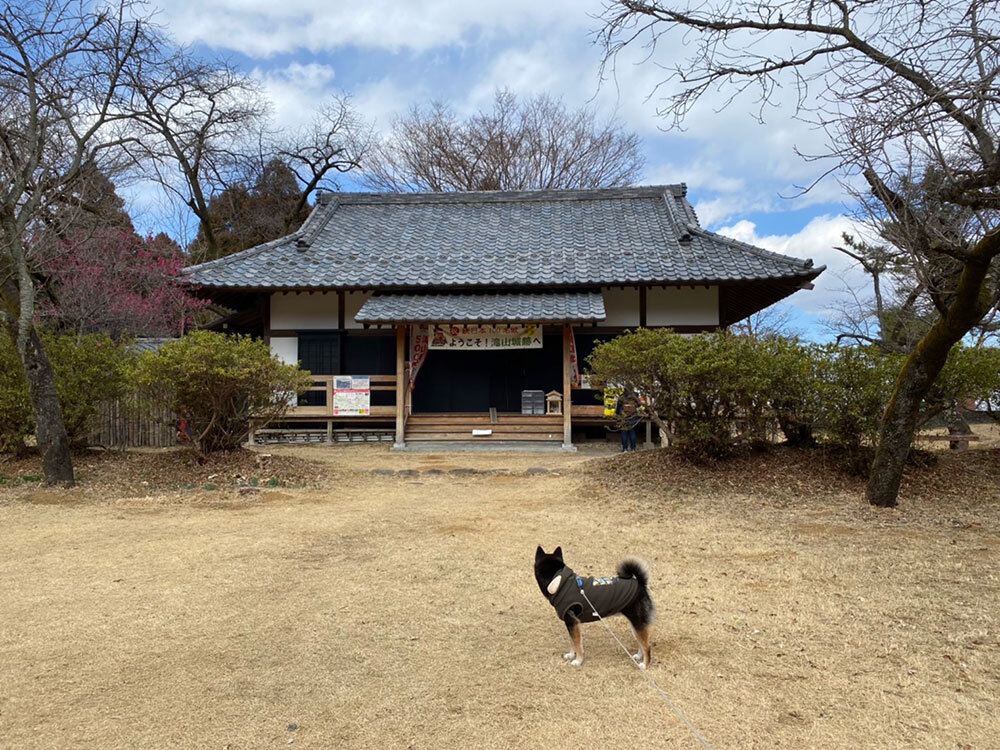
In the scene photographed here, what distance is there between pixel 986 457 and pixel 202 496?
10.5 metres

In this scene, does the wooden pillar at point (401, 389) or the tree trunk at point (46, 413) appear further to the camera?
the wooden pillar at point (401, 389)

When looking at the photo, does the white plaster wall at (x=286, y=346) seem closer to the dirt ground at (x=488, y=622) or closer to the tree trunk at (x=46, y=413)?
the tree trunk at (x=46, y=413)

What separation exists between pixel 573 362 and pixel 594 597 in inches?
433

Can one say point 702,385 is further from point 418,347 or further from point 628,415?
point 418,347

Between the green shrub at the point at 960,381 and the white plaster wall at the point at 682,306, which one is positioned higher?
the white plaster wall at the point at 682,306

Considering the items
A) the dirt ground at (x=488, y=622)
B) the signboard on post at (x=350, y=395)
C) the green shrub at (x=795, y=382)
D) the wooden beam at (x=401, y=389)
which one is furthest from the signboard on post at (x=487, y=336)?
the dirt ground at (x=488, y=622)

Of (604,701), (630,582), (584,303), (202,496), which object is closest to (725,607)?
(630,582)

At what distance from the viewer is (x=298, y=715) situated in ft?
9.95

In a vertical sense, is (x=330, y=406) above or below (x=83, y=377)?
below

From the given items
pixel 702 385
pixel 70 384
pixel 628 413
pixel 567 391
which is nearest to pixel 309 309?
pixel 70 384

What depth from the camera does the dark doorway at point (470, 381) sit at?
15688mm

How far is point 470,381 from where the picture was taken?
15797 mm

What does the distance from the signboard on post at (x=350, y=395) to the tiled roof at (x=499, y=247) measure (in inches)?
80.5

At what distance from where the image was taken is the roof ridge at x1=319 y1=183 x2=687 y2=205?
18.9 metres
